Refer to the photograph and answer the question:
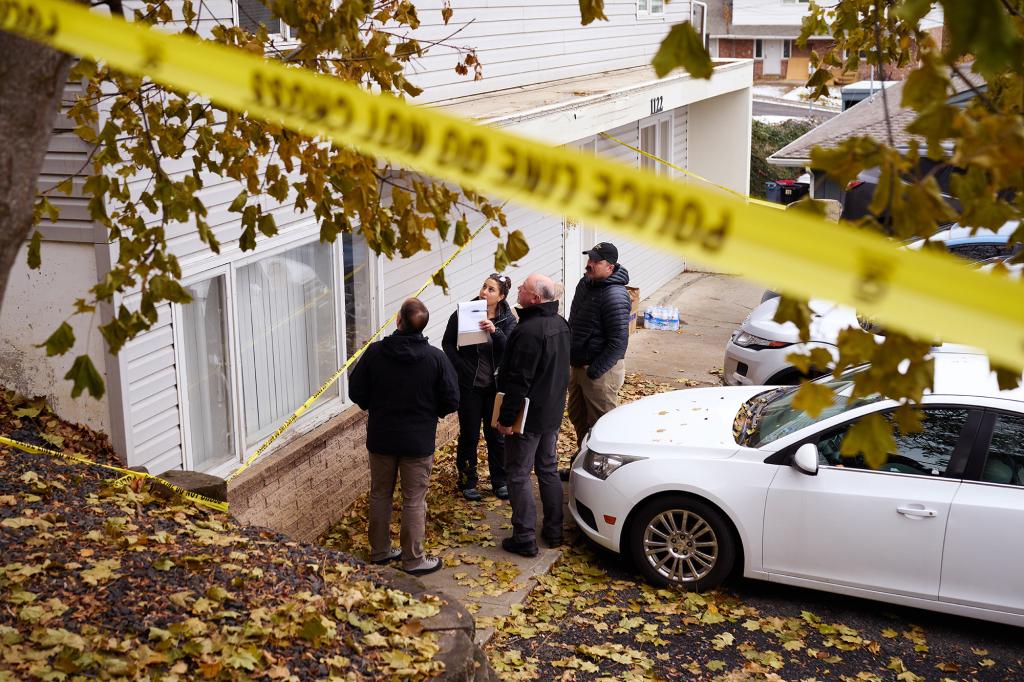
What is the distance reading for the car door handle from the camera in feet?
22.4

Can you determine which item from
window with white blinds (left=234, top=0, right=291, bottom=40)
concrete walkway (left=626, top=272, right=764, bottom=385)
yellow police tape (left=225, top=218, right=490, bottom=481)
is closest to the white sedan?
yellow police tape (left=225, top=218, right=490, bottom=481)

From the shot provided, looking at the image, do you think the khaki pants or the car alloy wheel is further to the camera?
the khaki pants

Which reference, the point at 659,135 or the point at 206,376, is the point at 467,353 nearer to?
the point at 206,376

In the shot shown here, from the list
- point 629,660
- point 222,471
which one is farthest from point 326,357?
point 629,660

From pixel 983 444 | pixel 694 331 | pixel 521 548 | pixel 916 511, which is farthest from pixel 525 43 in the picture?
pixel 916 511

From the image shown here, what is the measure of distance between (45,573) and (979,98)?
4.76 meters

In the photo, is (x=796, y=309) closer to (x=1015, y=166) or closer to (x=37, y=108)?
(x=1015, y=166)

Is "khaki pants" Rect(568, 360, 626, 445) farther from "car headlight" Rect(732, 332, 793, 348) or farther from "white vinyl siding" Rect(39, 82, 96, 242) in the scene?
"white vinyl siding" Rect(39, 82, 96, 242)

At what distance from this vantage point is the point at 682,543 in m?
7.68

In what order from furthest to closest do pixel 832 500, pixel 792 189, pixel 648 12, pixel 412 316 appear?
pixel 792 189 → pixel 648 12 → pixel 412 316 → pixel 832 500

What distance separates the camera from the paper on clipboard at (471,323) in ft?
29.2

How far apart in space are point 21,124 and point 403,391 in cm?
459

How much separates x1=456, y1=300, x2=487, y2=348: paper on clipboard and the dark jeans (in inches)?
19.3

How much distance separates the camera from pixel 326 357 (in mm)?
9523
